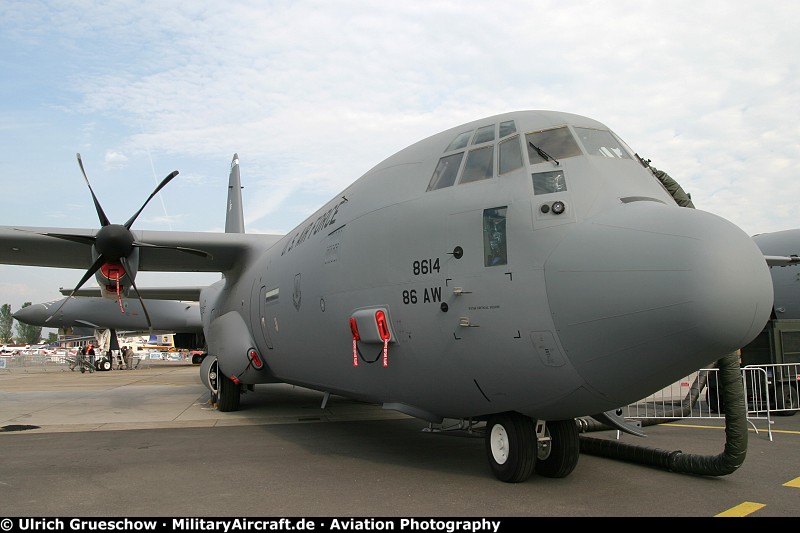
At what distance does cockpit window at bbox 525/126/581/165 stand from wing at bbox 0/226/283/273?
28.9ft

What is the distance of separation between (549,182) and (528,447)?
2775mm

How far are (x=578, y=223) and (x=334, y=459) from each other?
15.6 ft

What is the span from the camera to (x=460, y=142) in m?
7.00

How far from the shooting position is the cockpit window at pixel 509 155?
620cm

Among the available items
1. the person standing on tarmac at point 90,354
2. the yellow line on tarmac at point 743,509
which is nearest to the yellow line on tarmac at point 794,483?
the yellow line on tarmac at point 743,509

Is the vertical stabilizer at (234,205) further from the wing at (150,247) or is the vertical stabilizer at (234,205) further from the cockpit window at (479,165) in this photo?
the cockpit window at (479,165)

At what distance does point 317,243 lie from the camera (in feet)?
29.6

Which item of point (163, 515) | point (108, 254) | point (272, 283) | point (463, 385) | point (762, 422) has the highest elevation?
point (108, 254)

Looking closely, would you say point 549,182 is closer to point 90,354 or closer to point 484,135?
point 484,135

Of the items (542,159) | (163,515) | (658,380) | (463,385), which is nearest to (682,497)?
(658,380)

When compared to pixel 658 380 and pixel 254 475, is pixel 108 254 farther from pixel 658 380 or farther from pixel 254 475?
pixel 658 380

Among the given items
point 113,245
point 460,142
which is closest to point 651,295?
point 460,142

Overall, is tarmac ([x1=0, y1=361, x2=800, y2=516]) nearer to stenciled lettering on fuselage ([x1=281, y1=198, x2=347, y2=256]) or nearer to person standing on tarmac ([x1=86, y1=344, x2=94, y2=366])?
stenciled lettering on fuselage ([x1=281, y1=198, x2=347, y2=256])

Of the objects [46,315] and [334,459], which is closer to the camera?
[334,459]
